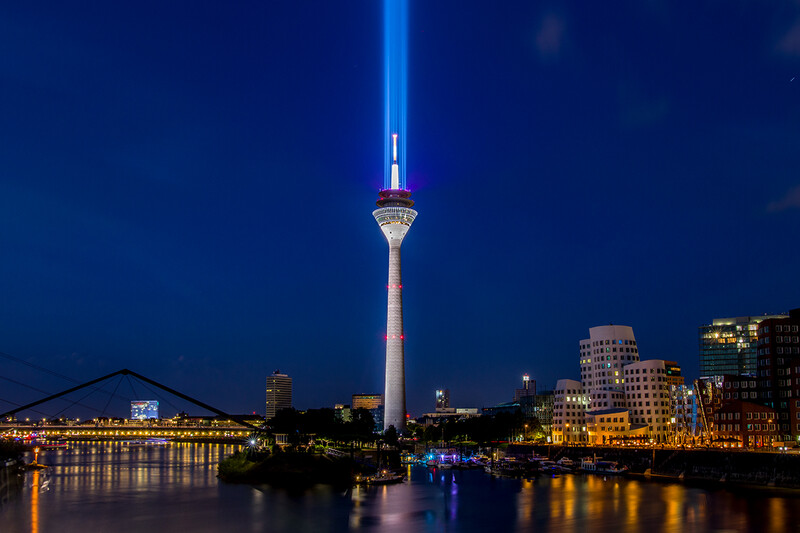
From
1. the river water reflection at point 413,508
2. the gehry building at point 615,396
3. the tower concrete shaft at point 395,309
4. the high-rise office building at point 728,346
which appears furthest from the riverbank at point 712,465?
the high-rise office building at point 728,346

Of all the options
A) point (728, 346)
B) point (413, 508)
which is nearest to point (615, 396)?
point (728, 346)

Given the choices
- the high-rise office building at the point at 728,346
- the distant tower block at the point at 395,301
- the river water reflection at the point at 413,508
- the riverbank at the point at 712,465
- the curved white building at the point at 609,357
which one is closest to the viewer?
the river water reflection at the point at 413,508

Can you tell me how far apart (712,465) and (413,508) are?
37.7 metres

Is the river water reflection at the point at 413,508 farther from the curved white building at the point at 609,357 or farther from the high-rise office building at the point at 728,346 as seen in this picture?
the high-rise office building at the point at 728,346

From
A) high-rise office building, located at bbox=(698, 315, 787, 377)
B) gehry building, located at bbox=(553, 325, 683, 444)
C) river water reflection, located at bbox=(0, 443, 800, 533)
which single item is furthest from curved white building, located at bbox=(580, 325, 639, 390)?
high-rise office building, located at bbox=(698, 315, 787, 377)

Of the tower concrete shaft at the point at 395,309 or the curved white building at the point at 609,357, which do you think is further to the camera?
the tower concrete shaft at the point at 395,309

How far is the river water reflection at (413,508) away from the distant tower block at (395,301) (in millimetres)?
82329

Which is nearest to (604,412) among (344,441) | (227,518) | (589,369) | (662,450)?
(589,369)

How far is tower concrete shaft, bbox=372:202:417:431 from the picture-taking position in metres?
182

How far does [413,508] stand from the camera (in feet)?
238

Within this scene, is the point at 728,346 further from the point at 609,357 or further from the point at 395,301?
the point at 395,301

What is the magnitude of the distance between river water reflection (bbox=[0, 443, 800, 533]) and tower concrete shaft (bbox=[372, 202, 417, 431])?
270 ft

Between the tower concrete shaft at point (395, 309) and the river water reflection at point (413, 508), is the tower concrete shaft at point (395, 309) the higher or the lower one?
the higher one

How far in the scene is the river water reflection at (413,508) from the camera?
62188mm
